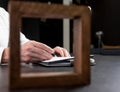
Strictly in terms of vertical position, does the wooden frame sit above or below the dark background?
below

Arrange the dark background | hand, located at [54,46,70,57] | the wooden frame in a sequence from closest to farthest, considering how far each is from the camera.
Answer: the wooden frame < hand, located at [54,46,70,57] < the dark background

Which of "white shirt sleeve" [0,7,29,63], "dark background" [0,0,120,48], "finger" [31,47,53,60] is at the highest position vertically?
"dark background" [0,0,120,48]

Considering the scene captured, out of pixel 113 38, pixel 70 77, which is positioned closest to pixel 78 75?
pixel 70 77

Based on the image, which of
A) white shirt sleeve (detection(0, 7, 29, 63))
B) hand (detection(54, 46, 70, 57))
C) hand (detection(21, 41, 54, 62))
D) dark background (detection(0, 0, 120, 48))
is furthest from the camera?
dark background (detection(0, 0, 120, 48))

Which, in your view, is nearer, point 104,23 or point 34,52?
point 34,52

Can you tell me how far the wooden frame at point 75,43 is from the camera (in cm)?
69

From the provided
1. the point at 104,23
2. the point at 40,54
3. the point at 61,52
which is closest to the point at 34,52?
the point at 40,54

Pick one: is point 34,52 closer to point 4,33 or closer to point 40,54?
point 40,54

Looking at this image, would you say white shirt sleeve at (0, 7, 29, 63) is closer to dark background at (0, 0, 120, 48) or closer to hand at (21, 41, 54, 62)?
hand at (21, 41, 54, 62)

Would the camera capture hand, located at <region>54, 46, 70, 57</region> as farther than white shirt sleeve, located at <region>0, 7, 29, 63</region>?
No

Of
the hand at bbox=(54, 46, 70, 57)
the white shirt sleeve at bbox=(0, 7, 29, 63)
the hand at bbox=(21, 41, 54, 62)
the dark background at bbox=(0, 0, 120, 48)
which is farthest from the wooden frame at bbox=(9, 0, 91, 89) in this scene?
the dark background at bbox=(0, 0, 120, 48)

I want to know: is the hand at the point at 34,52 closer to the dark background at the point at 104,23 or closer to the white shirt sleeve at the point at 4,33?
the white shirt sleeve at the point at 4,33

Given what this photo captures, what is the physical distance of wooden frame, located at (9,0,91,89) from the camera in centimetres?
69

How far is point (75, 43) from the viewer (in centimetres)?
79
